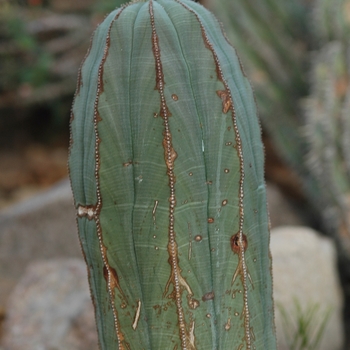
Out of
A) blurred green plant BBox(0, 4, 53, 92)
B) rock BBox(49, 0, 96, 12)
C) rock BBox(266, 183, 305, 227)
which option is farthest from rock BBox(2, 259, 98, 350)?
rock BBox(49, 0, 96, 12)

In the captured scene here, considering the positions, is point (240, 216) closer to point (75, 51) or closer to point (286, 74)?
point (286, 74)

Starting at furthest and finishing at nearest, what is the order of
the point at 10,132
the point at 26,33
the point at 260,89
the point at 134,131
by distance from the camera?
the point at 10,132 → the point at 26,33 → the point at 260,89 → the point at 134,131

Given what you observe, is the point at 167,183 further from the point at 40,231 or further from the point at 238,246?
the point at 40,231

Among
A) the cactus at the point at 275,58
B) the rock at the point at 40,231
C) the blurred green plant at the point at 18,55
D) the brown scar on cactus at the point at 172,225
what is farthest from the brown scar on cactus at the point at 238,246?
the blurred green plant at the point at 18,55

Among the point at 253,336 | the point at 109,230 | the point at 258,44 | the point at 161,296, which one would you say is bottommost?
the point at 253,336

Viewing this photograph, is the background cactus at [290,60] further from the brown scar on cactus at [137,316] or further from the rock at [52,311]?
the brown scar on cactus at [137,316]

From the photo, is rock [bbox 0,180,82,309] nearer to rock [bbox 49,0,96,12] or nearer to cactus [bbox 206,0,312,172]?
cactus [bbox 206,0,312,172]

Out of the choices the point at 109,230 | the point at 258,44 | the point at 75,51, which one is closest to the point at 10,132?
the point at 75,51

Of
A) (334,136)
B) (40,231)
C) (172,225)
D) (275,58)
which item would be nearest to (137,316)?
(172,225)
